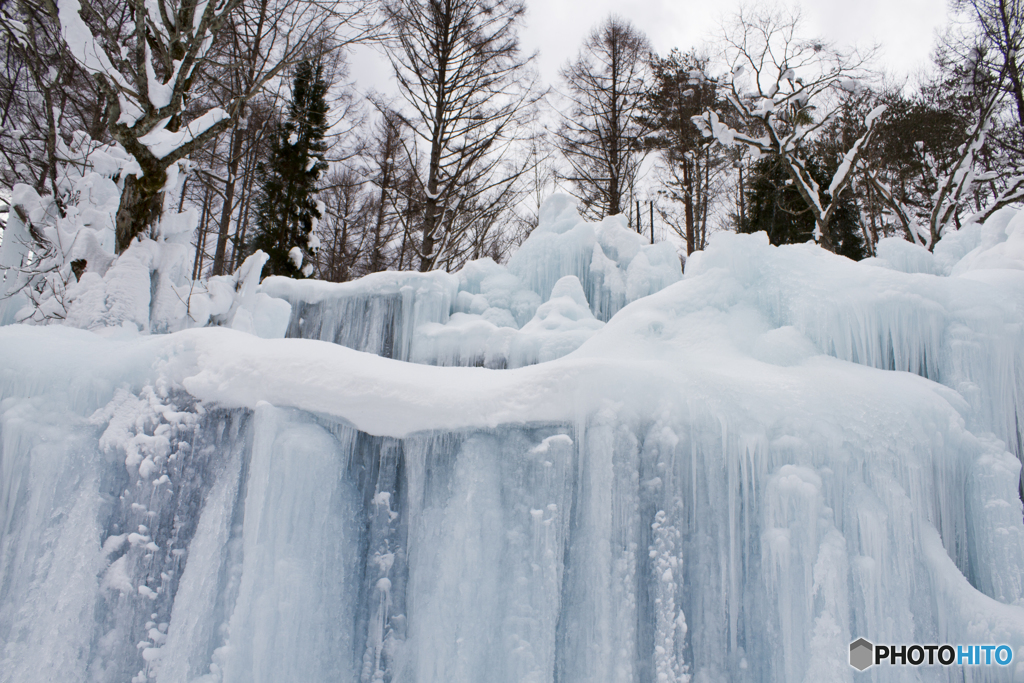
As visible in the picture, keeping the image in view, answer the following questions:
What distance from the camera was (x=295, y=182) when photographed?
12.7 metres

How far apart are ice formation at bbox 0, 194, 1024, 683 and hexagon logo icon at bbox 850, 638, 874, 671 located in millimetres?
36

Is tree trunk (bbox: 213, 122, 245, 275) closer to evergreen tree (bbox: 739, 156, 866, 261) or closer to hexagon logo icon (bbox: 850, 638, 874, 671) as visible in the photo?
hexagon logo icon (bbox: 850, 638, 874, 671)

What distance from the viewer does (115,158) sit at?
4.46 meters

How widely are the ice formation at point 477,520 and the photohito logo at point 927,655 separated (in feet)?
0.12

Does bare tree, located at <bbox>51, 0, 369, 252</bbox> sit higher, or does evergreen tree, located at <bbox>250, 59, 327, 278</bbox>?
evergreen tree, located at <bbox>250, 59, 327, 278</bbox>

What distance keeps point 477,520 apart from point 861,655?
1793 mm

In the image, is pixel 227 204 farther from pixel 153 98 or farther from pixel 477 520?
pixel 477 520

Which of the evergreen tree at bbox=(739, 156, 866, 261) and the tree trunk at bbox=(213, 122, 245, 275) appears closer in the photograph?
the tree trunk at bbox=(213, 122, 245, 275)

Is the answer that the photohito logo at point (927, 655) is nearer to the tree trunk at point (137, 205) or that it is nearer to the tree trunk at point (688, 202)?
the tree trunk at point (137, 205)

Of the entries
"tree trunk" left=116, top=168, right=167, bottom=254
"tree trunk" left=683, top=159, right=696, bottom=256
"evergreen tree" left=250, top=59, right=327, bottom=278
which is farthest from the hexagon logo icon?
"tree trunk" left=683, top=159, right=696, bottom=256

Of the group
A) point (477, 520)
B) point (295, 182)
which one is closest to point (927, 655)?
point (477, 520)

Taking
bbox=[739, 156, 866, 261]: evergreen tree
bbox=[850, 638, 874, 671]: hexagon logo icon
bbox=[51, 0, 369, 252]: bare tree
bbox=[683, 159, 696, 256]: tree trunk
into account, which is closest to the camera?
bbox=[850, 638, 874, 671]: hexagon logo icon

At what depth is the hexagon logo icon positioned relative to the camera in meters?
2.34

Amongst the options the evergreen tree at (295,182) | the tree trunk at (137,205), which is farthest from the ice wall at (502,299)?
the evergreen tree at (295,182)
